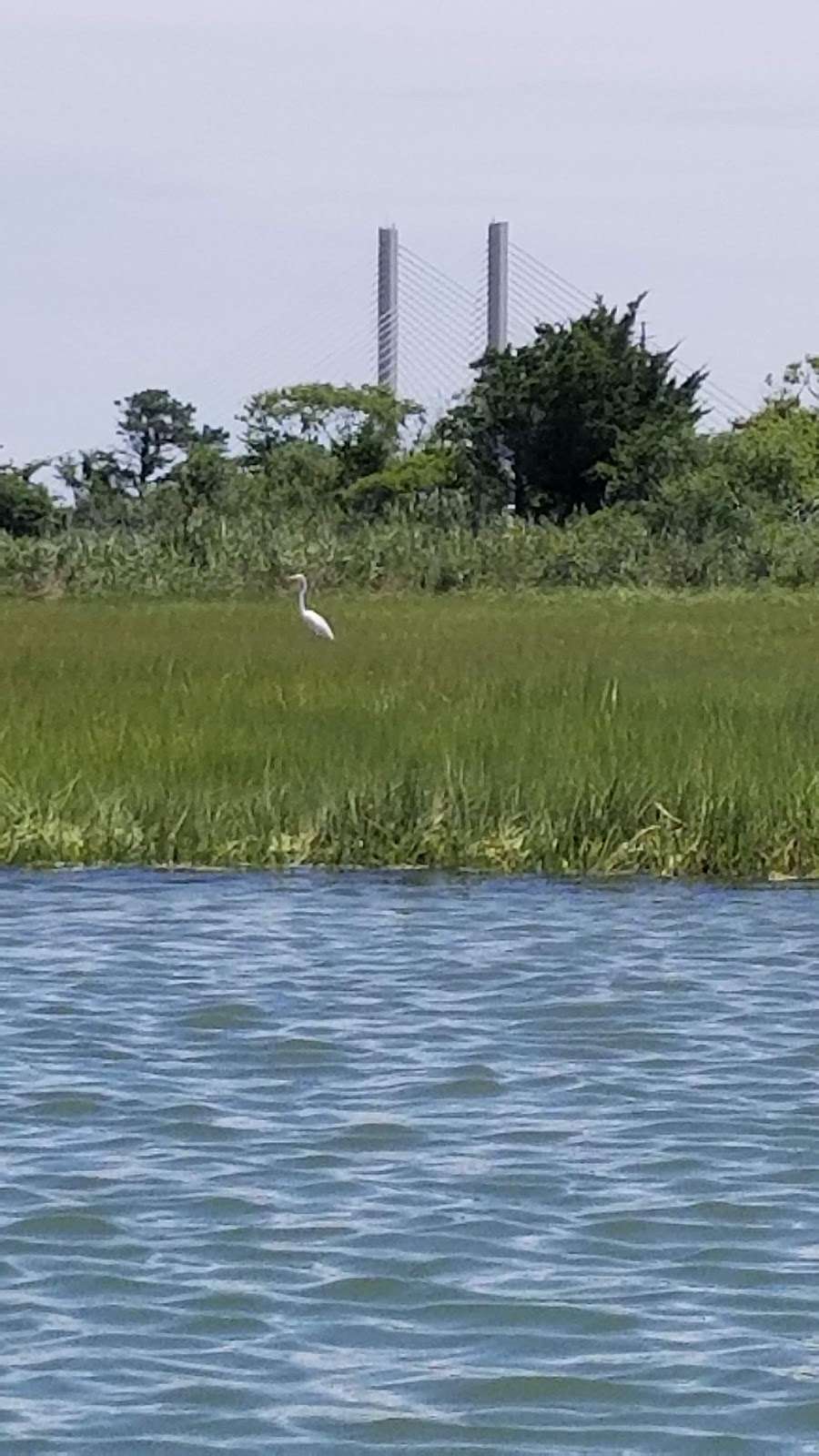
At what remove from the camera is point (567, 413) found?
49125 mm

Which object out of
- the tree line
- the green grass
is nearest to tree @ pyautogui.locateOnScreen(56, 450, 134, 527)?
the tree line

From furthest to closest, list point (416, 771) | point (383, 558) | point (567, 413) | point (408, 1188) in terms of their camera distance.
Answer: point (567, 413), point (383, 558), point (416, 771), point (408, 1188)

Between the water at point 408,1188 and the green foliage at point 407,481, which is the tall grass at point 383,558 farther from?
the water at point 408,1188

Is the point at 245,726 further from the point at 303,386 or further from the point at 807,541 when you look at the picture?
the point at 303,386

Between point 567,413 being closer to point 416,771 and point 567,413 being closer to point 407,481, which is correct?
point 407,481

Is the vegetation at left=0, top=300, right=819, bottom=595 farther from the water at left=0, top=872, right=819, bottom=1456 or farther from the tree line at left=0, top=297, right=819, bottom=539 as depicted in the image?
the water at left=0, top=872, right=819, bottom=1456

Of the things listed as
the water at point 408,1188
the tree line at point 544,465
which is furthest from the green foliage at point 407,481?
the water at point 408,1188

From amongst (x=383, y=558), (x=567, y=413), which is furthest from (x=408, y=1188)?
(x=567, y=413)

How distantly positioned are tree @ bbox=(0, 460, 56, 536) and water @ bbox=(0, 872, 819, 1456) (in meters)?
40.5

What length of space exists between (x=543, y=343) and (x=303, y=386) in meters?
14.8

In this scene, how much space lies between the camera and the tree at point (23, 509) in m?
50.8

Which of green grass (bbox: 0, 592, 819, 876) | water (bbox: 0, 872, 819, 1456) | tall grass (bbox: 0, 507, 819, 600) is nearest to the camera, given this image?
water (bbox: 0, 872, 819, 1456)

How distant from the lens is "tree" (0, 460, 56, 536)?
50844 mm

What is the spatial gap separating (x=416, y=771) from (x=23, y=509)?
38.9 m
